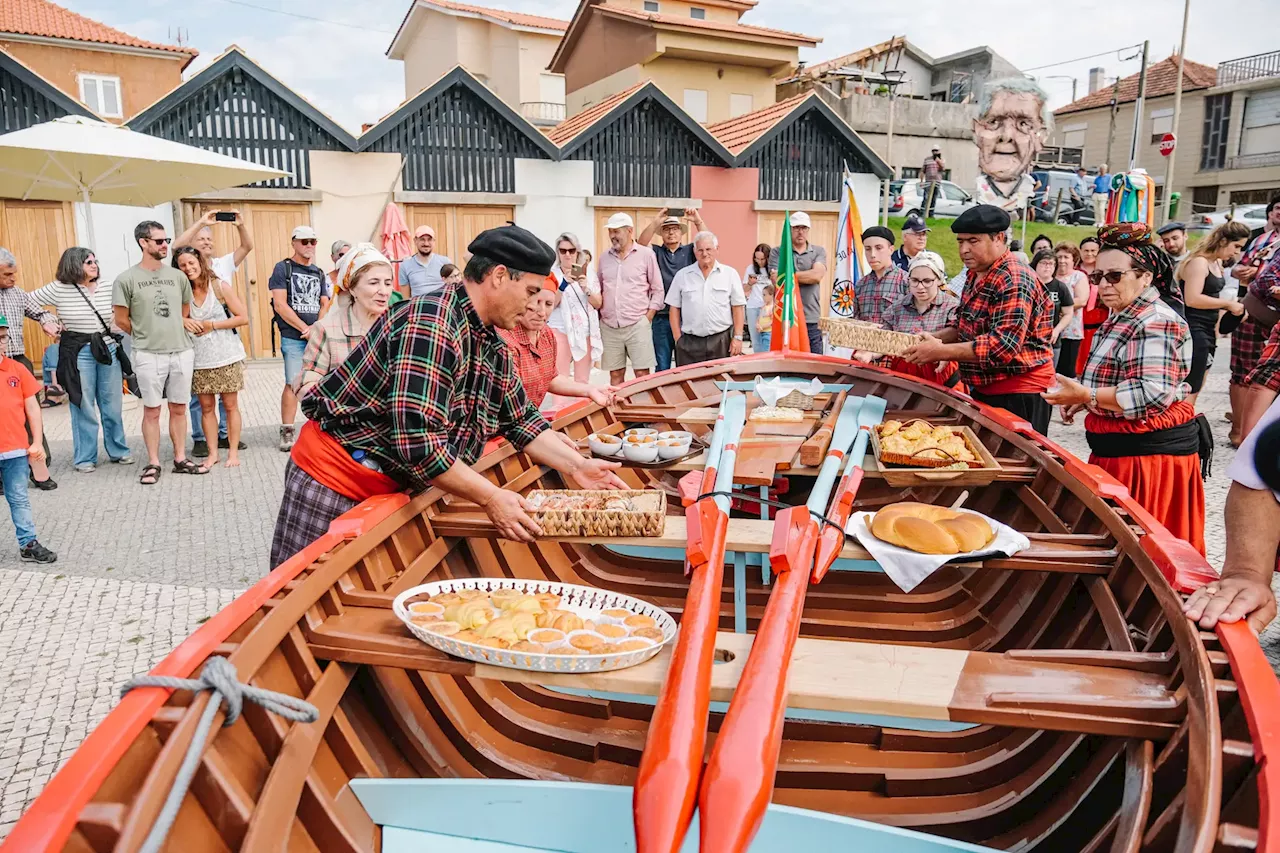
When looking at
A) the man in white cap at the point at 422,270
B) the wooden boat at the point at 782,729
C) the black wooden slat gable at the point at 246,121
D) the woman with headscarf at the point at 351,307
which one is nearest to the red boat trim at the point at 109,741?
the wooden boat at the point at 782,729

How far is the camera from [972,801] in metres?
2.59

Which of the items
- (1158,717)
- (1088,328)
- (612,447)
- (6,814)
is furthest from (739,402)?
(1088,328)

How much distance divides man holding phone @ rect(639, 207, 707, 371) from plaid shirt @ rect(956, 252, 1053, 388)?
4.59 meters

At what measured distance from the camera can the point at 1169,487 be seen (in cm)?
391

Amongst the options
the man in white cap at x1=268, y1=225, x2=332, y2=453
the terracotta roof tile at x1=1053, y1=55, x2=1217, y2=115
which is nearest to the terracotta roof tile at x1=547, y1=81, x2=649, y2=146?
the man in white cap at x1=268, y1=225, x2=332, y2=453

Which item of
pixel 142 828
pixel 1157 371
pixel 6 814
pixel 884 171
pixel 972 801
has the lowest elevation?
pixel 6 814

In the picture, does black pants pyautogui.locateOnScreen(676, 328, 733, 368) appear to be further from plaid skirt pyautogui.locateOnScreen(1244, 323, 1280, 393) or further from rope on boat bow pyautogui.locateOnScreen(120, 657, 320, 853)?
rope on boat bow pyautogui.locateOnScreen(120, 657, 320, 853)

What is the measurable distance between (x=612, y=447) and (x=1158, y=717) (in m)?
2.74

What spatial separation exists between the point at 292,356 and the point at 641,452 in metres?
5.51

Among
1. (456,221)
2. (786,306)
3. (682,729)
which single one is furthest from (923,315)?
(456,221)

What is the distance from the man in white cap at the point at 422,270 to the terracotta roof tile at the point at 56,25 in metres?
20.0

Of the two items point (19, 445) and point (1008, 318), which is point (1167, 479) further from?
point (19, 445)

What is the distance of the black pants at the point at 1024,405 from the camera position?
5285 millimetres

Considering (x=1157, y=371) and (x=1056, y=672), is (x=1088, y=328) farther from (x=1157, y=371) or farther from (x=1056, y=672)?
(x=1056, y=672)
